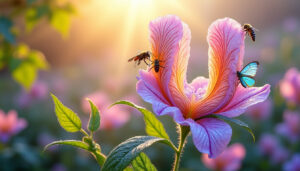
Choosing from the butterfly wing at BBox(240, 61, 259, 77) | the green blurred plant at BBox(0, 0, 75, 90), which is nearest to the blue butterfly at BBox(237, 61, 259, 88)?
the butterfly wing at BBox(240, 61, 259, 77)

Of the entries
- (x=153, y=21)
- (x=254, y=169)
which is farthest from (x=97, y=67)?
(x=153, y=21)

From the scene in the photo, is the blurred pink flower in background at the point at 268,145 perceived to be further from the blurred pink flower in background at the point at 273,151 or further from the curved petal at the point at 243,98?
the curved petal at the point at 243,98

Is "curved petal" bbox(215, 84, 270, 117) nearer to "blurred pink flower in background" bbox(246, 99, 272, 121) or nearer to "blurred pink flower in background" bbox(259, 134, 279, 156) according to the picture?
"blurred pink flower in background" bbox(259, 134, 279, 156)

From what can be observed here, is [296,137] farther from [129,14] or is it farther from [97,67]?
[129,14]

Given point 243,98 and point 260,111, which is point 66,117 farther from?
point 260,111

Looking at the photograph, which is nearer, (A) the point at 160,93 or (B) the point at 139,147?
(B) the point at 139,147

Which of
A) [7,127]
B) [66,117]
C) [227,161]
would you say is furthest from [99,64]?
[66,117]
